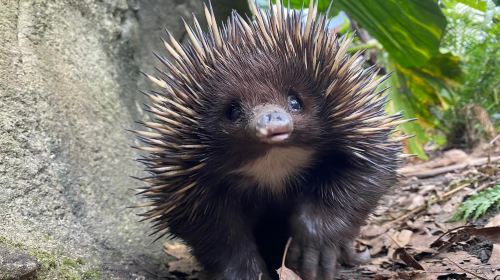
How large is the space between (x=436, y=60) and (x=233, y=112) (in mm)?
3838

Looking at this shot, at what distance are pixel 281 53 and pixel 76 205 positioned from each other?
4.96 feet

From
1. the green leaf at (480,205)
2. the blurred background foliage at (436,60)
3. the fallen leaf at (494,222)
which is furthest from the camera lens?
the blurred background foliage at (436,60)

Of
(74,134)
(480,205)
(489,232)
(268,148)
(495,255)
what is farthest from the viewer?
(74,134)

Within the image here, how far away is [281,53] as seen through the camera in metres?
2.82

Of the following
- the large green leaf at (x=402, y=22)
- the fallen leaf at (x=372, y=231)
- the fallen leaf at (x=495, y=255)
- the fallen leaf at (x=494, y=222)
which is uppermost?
the large green leaf at (x=402, y=22)

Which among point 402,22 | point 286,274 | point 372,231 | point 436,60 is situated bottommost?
point 372,231

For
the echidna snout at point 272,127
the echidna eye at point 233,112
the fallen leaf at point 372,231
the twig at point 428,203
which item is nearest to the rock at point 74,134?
the echidna eye at point 233,112

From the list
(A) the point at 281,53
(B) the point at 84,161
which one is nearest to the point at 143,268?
(B) the point at 84,161

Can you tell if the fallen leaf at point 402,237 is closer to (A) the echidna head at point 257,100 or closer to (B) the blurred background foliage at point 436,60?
(B) the blurred background foliage at point 436,60

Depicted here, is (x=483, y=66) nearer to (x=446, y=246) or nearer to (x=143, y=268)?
(x=446, y=246)

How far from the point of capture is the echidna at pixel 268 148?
2.81m

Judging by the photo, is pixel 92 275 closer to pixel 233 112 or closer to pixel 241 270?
pixel 241 270

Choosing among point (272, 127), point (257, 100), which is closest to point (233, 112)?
point (257, 100)

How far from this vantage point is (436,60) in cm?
599
